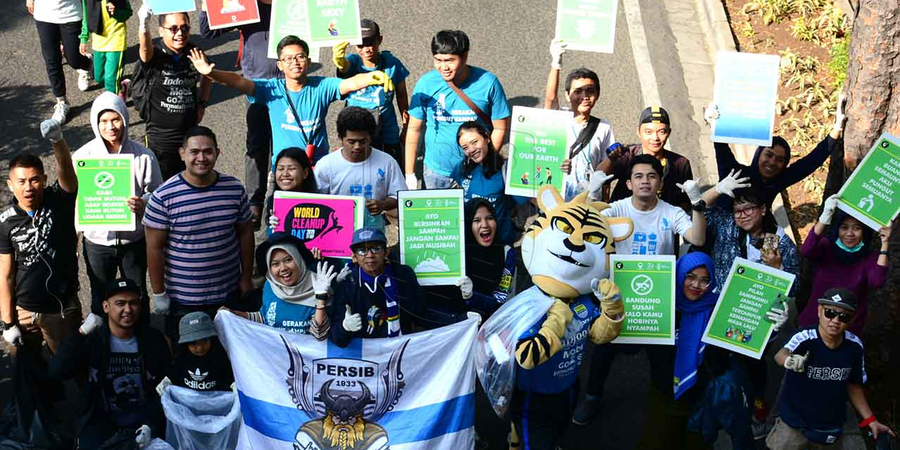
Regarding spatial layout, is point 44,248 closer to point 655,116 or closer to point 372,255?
point 372,255

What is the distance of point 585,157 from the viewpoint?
7867mm

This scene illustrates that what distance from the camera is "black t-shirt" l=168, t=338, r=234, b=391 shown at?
639cm

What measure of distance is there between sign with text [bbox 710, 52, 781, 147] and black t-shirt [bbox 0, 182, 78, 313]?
4537 millimetres

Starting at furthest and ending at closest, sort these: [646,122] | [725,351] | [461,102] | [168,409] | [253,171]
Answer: [253,171], [461,102], [646,122], [725,351], [168,409]

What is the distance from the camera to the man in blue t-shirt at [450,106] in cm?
808

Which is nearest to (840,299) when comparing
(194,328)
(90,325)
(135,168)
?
(194,328)

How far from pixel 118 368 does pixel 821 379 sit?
14.5 ft

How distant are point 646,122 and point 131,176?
3.67m

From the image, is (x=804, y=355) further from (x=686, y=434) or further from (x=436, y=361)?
(x=436, y=361)

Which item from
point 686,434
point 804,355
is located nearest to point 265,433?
point 686,434

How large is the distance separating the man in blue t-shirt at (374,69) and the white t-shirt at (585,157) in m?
1.69

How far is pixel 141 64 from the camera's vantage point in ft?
27.0

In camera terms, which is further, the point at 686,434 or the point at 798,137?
the point at 798,137

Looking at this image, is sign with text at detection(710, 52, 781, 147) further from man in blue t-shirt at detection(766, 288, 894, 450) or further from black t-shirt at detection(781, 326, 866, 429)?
black t-shirt at detection(781, 326, 866, 429)
